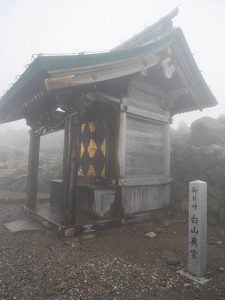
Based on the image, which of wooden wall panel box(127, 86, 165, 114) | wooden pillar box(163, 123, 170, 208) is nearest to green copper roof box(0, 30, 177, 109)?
wooden wall panel box(127, 86, 165, 114)

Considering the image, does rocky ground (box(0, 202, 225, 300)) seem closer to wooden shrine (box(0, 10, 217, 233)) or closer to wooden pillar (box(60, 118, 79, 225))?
wooden pillar (box(60, 118, 79, 225))

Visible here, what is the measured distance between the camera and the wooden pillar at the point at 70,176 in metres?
5.86

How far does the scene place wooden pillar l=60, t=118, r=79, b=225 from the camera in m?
5.86

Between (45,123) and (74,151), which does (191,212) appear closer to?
(74,151)

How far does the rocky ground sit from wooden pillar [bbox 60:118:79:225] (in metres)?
0.59

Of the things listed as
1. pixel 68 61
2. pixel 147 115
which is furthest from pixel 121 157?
pixel 68 61

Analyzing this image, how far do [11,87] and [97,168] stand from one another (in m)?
3.71

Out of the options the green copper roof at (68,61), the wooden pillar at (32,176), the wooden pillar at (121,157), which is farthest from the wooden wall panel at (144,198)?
the green copper roof at (68,61)

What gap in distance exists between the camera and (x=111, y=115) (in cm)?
756

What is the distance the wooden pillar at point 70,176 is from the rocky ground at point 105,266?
586 millimetres

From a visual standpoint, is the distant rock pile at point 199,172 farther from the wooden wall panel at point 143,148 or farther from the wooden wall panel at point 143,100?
the wooden wall panel at point 143,100

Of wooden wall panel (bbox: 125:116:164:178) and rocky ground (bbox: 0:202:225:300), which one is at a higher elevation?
wooden wall panel (bbox: 125:116:164:178)

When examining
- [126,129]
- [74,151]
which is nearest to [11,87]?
[74,151]

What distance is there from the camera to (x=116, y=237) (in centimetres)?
595
